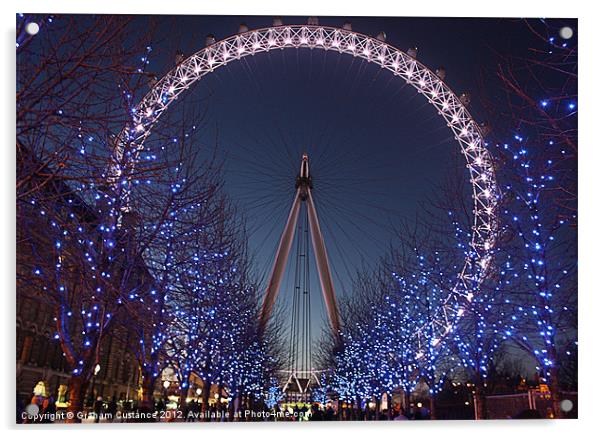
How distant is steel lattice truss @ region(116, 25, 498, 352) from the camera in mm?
11492

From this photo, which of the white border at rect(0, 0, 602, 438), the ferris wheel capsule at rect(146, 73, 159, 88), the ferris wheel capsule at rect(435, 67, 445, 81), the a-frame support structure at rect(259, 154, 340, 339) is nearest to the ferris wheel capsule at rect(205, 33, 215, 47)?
the ferris wheel capsule at rect(146, 73, 159, 88)

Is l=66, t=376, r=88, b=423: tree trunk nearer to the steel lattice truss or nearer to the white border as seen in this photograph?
the white border

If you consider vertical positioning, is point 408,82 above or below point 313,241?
above

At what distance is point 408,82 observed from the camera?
14812 millimetres

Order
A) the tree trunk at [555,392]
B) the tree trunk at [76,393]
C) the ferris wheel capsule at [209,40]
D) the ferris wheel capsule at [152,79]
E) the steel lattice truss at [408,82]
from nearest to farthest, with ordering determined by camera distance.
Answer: the ferris wheel capsule at [152,79]
the tree trunk at [555,392]
the tree trunk at [76,393]
the ferris wheel capsule at [209,40]
the steel lattice truss at [408,82]

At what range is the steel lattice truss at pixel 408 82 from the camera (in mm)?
11492
